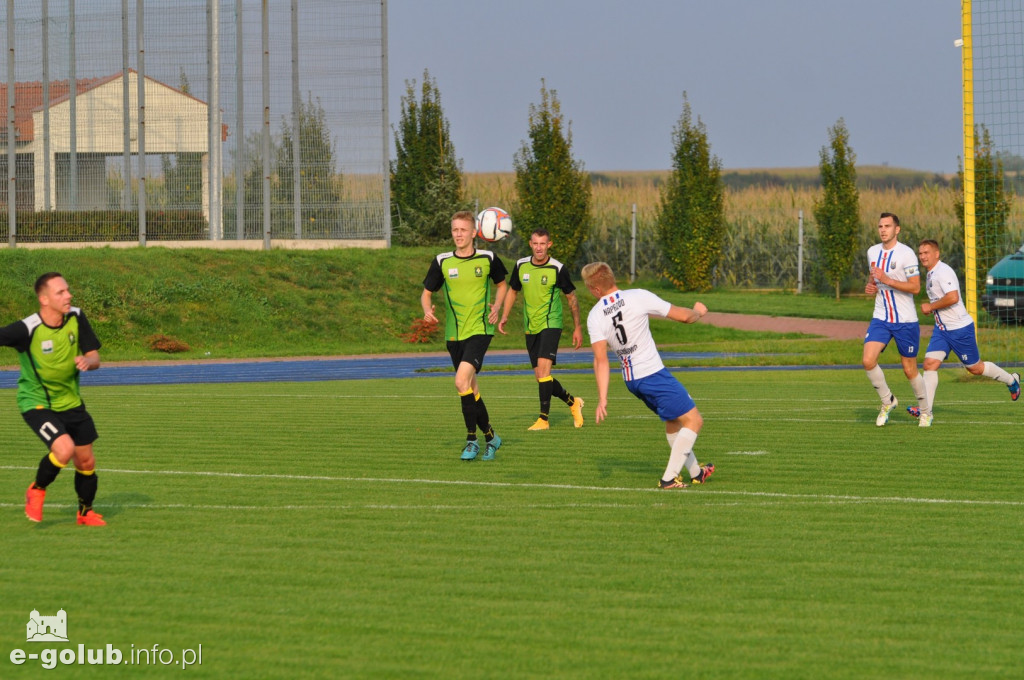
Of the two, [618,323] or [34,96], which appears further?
[34,96]

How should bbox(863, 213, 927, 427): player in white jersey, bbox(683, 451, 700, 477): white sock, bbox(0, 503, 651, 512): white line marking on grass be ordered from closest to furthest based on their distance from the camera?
bbox(0, 503, 651, 512): white line marking on grass, bbox(683, 451, 700, 477): white sock, bbox(863, 213, 927, 427): player in white jersey

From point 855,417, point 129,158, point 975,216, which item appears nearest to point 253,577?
point 855,417

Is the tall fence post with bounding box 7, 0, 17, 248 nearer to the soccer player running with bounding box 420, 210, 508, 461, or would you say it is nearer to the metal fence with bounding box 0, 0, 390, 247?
the metal fence with bounding box 0, 0, 390, 247

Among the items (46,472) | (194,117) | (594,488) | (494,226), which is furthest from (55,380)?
(194,117)

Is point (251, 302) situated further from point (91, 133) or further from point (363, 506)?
point (363, 506)

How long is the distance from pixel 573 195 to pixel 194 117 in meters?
13.8

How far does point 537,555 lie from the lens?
7.34 meters

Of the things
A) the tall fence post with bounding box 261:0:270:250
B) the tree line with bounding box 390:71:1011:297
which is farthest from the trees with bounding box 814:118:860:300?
the tall fence post with bounding box 261:0:270:250

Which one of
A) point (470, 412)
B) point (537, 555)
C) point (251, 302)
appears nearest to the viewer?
point (537, 555)

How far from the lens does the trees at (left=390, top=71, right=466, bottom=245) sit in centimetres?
3941

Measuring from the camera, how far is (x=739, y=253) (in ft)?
160

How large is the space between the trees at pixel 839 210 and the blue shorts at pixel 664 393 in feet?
115

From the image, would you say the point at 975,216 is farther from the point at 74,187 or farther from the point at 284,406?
the point at 74,187

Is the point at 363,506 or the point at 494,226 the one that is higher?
the point at 494,226
